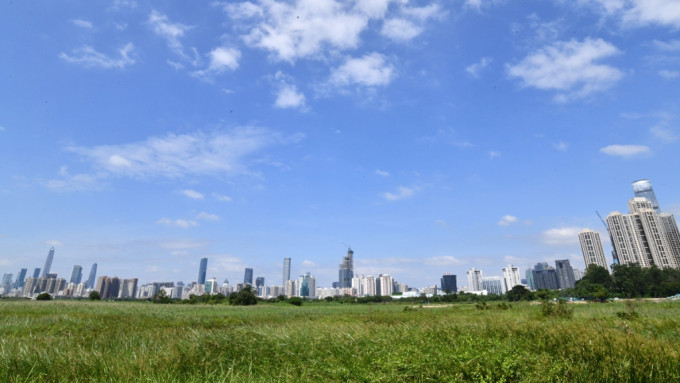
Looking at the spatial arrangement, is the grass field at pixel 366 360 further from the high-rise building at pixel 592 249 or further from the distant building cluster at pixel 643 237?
the high-rise building at pixel 592 249

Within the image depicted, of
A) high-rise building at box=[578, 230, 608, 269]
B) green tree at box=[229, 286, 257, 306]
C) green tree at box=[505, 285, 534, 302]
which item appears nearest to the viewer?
green tree at box=[229, 286, 257, 306]

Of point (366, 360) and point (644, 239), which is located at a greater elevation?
point (644, 239)

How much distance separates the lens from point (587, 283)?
113 meters

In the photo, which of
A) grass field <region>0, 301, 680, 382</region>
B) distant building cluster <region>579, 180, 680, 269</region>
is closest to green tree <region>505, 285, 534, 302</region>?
distant building cluster <region>579, 180, 680, 269</region>

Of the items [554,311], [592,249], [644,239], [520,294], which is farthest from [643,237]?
[554,311]

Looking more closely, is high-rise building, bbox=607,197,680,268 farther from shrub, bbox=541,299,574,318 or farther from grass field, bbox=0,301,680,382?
grass field, bbox=0,301,680,382

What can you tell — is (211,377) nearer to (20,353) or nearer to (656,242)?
(20,353)

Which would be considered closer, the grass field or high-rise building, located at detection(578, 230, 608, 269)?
the grass field

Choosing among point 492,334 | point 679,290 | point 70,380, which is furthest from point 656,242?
point 70,380

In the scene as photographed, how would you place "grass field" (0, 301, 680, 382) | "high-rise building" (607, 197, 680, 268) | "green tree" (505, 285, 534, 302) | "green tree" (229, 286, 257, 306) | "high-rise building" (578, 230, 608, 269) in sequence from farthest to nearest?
1. "high-rise building" (578, 230, 608, 269)
2. "high-rise building" (607, 197, 680, 268)
3. "green tree" (505, 285, 534, 302)
4. "green tree" (229, 286, 257, 306)
5. "grass field" (0, 301, 680, 382)

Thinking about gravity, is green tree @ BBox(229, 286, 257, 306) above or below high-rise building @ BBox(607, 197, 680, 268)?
below

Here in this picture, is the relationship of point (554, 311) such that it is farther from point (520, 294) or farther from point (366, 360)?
point (520, 294)

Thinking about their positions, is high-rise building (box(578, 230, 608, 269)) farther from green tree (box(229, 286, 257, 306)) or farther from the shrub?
the shrub

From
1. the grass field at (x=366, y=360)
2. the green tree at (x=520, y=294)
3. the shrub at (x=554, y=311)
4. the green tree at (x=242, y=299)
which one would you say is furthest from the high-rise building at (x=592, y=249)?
the grass field at (x=366, y=360)
